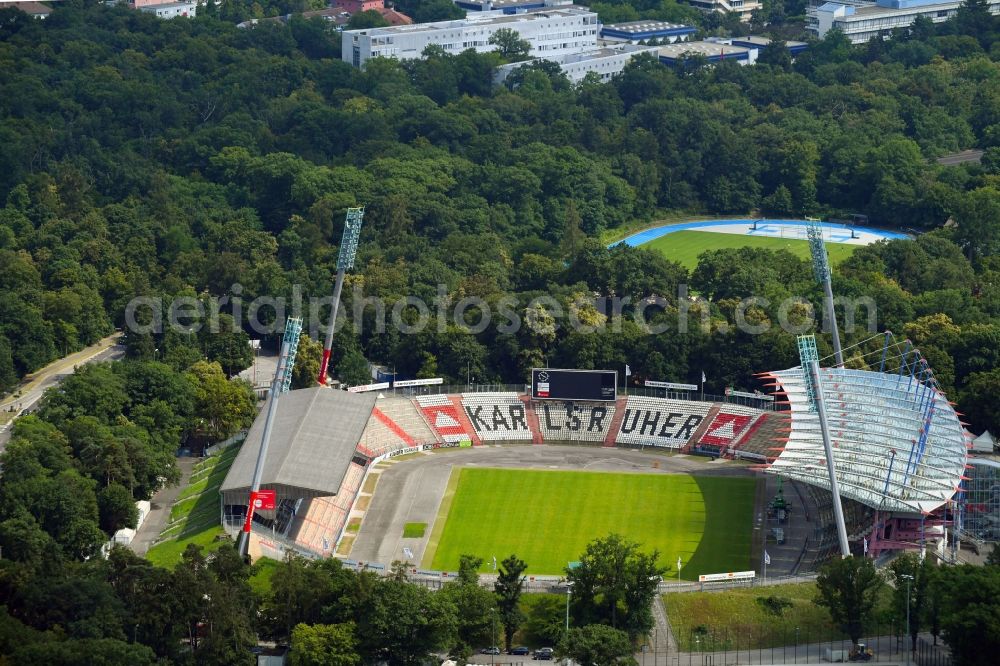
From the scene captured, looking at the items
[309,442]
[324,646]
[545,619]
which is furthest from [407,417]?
[324,646]

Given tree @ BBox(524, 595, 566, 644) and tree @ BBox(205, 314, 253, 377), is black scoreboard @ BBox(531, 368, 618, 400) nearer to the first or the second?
tree @ BBox(205, 314, 253, 377)

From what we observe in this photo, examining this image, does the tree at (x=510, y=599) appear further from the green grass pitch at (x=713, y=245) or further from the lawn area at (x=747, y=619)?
the green grass pitch at (x=713, y=245)

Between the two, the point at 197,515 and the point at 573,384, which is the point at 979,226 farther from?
the point at 197,515

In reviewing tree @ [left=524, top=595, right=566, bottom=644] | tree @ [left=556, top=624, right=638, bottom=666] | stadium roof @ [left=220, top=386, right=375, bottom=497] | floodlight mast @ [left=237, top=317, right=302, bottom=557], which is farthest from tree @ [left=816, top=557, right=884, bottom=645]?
floodlight mast @ [left=237, top=317, right=302, bottom=557]

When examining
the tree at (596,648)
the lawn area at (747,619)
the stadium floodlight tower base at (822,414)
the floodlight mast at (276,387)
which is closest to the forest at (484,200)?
the stadium floodlight tower base at (822,414)

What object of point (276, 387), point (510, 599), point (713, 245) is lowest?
point (510, 599)

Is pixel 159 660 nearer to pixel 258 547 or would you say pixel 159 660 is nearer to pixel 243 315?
pixel 258 547
